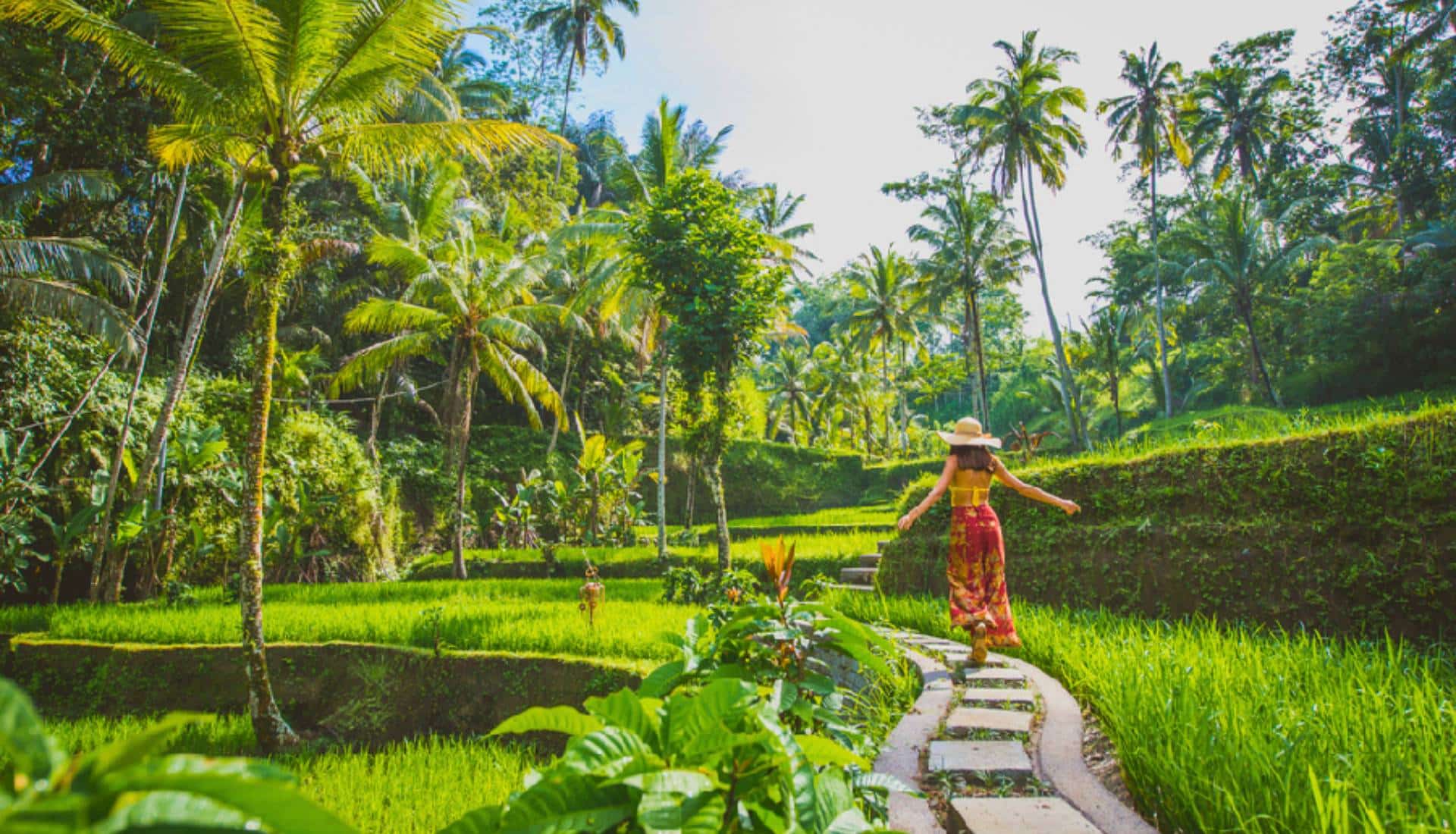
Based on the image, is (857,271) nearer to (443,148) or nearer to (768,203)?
(768,203)

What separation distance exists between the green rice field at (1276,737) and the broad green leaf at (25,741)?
2.48 meters

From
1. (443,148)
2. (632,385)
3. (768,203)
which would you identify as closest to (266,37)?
(443,148)

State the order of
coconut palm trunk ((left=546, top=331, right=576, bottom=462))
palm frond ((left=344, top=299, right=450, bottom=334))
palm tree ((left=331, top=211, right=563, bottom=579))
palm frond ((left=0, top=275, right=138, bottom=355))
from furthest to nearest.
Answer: coconut palm trunk ((left=546, top=331, right=576, bottom=462)), palm tree ((left=331, top=211, right=563, bottom=579)), palm frond ((left=344, top=299, right=450, bottom=334)), palm frond ((left=0, top=275, right=138, bottom=355))

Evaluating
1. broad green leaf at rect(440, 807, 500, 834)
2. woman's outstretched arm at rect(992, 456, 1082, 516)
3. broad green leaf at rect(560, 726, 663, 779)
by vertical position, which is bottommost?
broad green leaf at rect(440, 807, 500, 834)

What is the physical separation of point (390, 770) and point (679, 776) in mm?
5499

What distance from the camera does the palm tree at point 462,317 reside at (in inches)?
535

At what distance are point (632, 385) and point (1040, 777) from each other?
1959 cm

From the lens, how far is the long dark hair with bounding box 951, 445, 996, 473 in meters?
5.27

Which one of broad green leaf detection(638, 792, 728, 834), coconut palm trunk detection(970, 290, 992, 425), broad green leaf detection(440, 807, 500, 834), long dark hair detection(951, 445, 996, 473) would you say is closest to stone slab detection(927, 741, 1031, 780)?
broad green leaf detection(638, 792, 728, 834)

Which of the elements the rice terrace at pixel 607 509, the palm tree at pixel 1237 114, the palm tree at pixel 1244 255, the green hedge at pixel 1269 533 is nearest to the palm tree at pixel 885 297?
the rice terrace at pixel 607 509

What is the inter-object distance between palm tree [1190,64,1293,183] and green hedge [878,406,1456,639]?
92.6 ft

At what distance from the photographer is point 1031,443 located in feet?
36.1

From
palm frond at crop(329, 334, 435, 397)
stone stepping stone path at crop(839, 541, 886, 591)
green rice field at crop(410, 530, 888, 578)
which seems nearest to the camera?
stone stepping stone path at crop(839, 541, 886, 591)

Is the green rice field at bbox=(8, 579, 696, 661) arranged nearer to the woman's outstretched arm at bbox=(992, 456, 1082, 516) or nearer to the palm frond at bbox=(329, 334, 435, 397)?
the woman's outstretched arm at bbox=(992, 456, 1082, 516)
